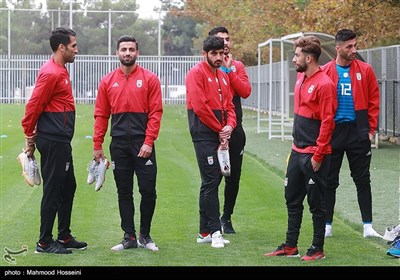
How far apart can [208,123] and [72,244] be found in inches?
76.0

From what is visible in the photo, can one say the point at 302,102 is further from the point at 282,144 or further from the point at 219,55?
the point at 282,144

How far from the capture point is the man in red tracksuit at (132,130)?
10.3m

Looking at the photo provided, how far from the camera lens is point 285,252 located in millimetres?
9812

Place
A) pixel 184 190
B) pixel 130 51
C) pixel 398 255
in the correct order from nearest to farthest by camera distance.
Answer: pixel 398 255, pixel 130 51, pixel 184 190

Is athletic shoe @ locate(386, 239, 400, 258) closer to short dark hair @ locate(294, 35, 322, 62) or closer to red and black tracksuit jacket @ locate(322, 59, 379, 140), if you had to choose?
red and black tracksuit jacket @ locate(322, 59, 379, 140)

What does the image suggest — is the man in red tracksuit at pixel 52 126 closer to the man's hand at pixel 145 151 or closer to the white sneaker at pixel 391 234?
the man's hand at pixel 145 151

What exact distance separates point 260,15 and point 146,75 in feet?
117

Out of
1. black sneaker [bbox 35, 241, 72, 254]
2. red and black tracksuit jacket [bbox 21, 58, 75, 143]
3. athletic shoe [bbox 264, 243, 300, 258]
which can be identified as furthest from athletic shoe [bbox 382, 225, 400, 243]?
red and black tracksuit jacket [bbox 21, 58, 75, 143]

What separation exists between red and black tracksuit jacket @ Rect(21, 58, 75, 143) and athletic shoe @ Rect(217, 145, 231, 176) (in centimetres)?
163

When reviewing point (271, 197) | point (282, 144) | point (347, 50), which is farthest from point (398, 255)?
point (282, 144)

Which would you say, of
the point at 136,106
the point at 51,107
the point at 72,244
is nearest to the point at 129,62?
the point at 136,106

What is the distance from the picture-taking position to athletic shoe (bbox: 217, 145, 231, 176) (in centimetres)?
1064

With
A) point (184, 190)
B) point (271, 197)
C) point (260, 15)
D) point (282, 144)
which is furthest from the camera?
point (260, 15)

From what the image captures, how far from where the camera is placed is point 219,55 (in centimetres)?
1065
